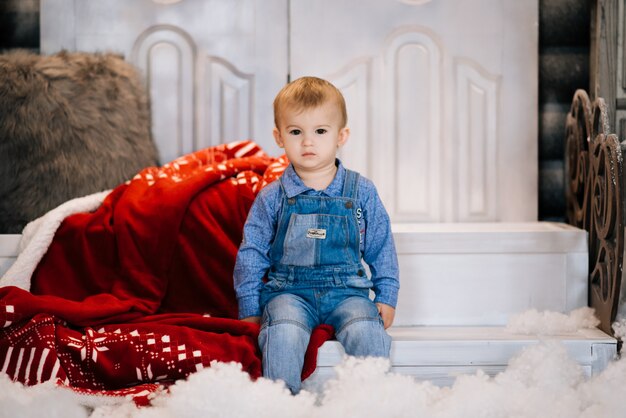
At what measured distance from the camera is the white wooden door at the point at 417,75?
2508 millimetres

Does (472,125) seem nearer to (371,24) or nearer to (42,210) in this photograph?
(371,24)

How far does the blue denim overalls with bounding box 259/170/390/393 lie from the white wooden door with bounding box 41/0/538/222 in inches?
33.5

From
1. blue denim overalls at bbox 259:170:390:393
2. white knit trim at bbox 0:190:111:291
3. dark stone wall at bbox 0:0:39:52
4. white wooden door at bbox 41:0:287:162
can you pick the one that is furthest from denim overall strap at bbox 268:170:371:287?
dark stone wall at bbox 0:0:39:52

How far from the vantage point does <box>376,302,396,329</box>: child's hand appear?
1673 mm

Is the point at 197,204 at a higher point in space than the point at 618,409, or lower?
higher

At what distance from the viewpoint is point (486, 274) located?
1977 millimetres

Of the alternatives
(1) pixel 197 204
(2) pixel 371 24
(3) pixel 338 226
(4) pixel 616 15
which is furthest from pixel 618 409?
(2) pixel 371 24

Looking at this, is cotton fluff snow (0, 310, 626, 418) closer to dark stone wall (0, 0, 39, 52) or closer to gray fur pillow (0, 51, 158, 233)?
gray fur pillow (0, 51, 158, 233)

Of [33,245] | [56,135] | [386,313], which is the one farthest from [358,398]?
[56,135]

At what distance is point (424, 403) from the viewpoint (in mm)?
1419

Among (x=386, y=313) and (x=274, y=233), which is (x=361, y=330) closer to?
(x=386, y=313)

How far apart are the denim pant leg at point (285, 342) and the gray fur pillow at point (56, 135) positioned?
912 mm

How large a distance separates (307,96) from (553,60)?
1.27 m

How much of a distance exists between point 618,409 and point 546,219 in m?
1.20
